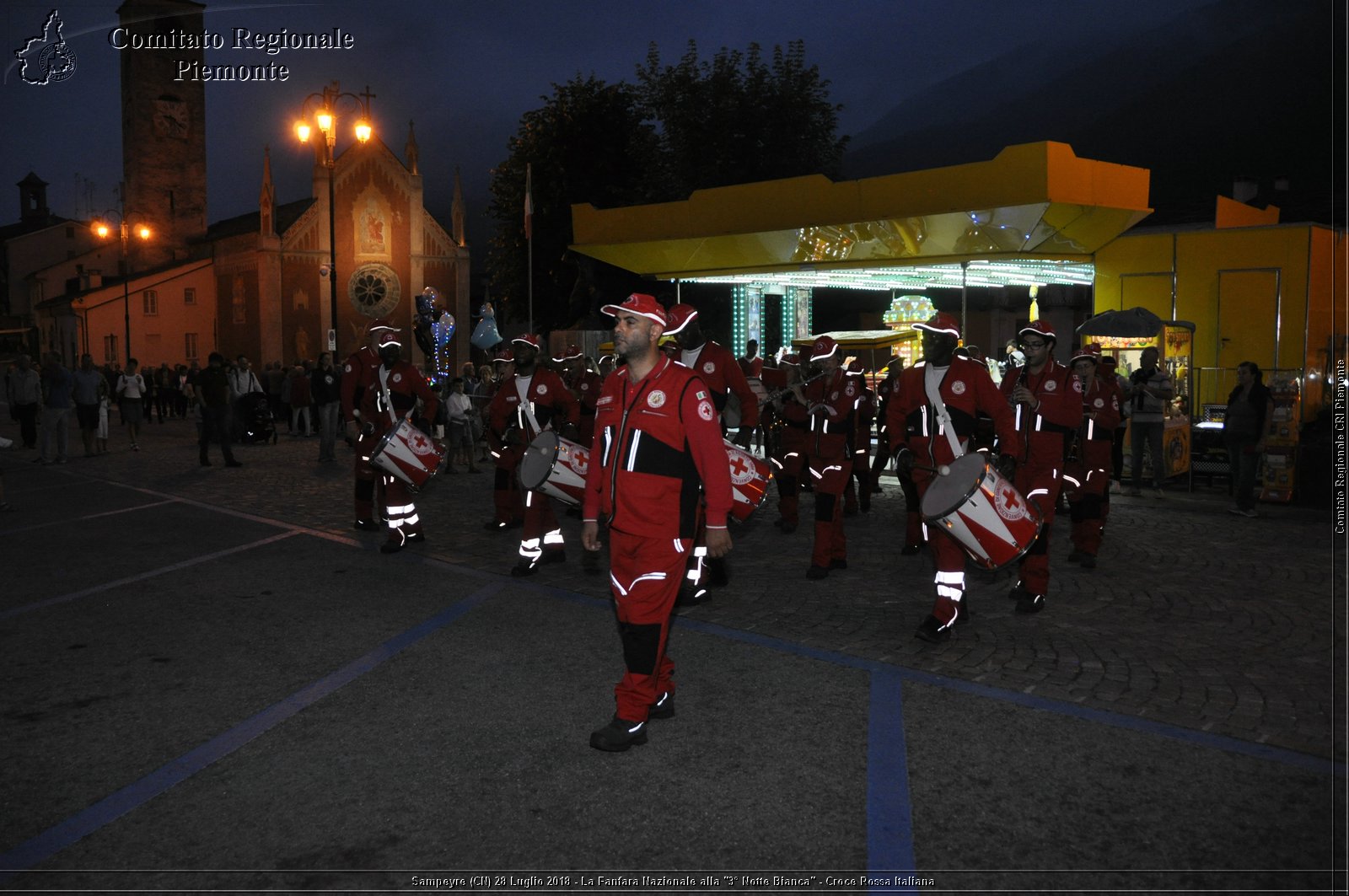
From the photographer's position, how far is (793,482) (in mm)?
10828

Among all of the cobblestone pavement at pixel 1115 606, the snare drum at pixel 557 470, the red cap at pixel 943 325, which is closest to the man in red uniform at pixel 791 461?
the cobblestone pavement at pixel 1115 606

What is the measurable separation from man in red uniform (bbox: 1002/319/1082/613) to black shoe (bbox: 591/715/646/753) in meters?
3.69

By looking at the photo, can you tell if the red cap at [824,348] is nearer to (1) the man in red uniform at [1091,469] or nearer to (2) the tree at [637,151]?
(1) the man in red uniform at [1091,469]

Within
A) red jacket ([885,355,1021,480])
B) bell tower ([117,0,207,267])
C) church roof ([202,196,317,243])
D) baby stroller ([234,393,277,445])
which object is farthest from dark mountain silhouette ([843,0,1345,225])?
bell tower ([117,0,207,267])

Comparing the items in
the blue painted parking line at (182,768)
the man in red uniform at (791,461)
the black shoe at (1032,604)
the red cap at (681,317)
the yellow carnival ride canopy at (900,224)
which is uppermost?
the yellow carnival ride canopy at (900,224)

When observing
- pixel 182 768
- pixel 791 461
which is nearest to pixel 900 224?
pixel 791 461

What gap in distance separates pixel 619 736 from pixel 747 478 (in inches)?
120

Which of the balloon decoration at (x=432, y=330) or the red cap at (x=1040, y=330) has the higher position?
the balloon decoration at (x=432, y=330)

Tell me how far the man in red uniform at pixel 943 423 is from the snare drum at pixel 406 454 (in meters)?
4.56

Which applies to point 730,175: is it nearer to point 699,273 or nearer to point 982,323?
point 982,323

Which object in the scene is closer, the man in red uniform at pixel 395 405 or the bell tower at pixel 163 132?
the man in red uniform at pixel 395 405

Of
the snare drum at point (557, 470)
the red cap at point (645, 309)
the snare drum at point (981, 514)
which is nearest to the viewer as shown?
the red cap at point (645, 309)

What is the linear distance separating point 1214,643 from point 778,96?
3083cm

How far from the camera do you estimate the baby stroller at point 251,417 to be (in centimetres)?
2158
